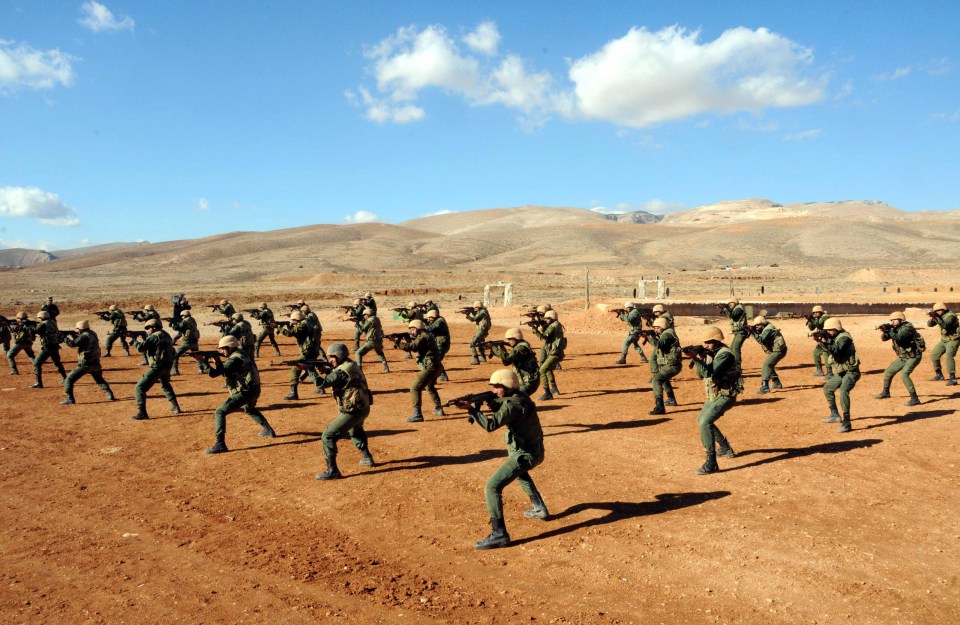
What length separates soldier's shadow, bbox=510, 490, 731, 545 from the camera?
8.27 meters

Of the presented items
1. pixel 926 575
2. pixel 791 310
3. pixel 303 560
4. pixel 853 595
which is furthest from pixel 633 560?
pixel 791 310

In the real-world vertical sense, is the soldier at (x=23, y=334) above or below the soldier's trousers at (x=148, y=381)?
above

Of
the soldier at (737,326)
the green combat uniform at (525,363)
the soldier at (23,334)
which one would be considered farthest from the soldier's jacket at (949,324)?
the soldier at (23,334)

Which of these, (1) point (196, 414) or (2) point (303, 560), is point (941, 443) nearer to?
(2) point (303, 560)

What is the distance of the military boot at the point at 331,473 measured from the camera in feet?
33.3

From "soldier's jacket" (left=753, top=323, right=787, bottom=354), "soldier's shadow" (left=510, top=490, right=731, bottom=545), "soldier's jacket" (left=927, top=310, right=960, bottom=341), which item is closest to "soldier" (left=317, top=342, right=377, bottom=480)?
"soldier's shadow" (left=510, top=490, right=731, bottom=545)

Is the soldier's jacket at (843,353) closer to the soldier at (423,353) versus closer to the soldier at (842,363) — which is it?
the soldier at (842,363)

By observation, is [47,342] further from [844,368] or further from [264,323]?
[844,368]

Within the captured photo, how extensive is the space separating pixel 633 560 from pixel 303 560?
12.3 ft

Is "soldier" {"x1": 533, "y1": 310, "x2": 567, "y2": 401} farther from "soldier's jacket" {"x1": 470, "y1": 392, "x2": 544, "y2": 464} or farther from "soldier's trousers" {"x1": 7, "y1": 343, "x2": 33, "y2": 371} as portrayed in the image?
"soldier's trousers" {"x1": 7, "y1": 343, "x2": 33, "y2": 371}

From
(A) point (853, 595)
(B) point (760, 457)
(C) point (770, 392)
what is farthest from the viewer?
(C) point (770, 392)

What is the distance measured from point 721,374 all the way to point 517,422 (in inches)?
157

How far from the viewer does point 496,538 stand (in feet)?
24.9

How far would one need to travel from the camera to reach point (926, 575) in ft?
22.1
